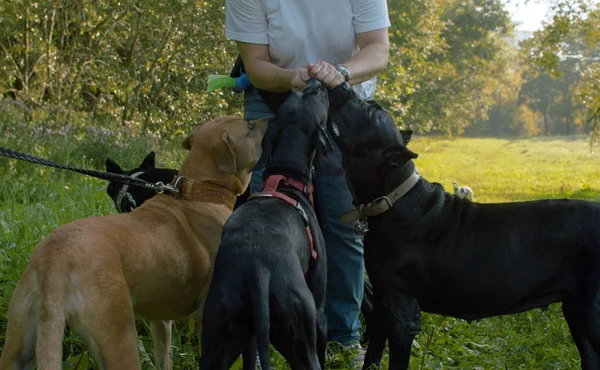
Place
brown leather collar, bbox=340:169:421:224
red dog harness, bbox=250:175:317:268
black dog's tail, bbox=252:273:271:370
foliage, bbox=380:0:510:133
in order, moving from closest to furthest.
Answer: black dog's tail, bbox=252:273:271:370, red dog harness, bbox=250:175:317:268, brown leather collar, bbox=340:169:421:224, foliage, bbox=380:0:510:133

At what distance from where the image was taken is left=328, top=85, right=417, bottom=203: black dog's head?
372 centimetres

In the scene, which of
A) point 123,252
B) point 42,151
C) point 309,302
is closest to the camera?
point 309,302

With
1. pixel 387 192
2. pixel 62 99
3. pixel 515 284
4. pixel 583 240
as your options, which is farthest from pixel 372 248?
pixel 62 99

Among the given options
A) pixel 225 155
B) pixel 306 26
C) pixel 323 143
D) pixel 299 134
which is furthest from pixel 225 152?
pixel 306 26

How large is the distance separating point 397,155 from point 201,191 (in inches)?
46.8

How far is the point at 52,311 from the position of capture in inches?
113

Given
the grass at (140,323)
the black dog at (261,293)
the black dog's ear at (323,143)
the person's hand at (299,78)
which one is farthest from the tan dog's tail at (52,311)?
the person's hand at (299,78)

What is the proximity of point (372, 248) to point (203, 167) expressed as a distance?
1.16m

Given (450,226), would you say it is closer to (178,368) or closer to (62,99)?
(178,368)

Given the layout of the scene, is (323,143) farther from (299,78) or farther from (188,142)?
(188,142)

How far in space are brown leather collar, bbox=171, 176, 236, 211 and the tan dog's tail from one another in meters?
1.10

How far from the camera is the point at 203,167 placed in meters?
4.11

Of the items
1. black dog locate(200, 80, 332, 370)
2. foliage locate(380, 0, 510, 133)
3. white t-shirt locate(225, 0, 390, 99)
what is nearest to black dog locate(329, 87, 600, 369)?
white t-shirt locate(225, 0, 390, 99)

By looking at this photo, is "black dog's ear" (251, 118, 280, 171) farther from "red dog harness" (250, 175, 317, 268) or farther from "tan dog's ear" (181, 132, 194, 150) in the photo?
"tan dog's ear" (181, 132, 194, 150)
